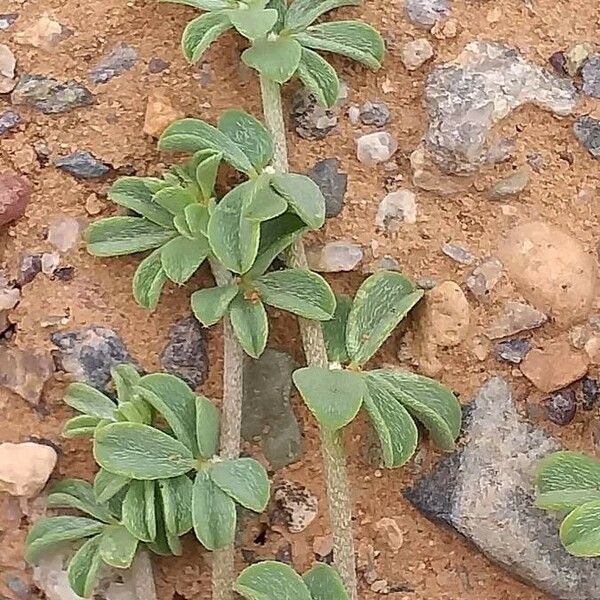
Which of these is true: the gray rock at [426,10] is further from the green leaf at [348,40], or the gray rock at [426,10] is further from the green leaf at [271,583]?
the green leaf at [271,583]

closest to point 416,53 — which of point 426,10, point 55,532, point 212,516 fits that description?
point 426,10

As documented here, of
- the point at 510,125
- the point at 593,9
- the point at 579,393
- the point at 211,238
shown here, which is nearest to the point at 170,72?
the point at 211,238

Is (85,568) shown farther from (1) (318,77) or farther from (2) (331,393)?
(1) (318,77)

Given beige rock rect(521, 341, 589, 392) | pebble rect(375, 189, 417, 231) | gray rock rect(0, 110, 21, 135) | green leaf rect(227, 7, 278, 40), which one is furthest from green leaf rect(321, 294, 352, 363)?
gray rock rect(0, 110, 21, 135)

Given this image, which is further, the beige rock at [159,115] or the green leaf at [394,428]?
the beige rock at [159,115]

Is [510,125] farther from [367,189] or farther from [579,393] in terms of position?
[579,393]

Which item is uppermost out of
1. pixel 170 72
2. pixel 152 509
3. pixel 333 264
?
pixel 170 72

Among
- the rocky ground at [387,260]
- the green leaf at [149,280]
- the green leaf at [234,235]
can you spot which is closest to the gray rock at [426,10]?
the rocky ground at [387,260]
